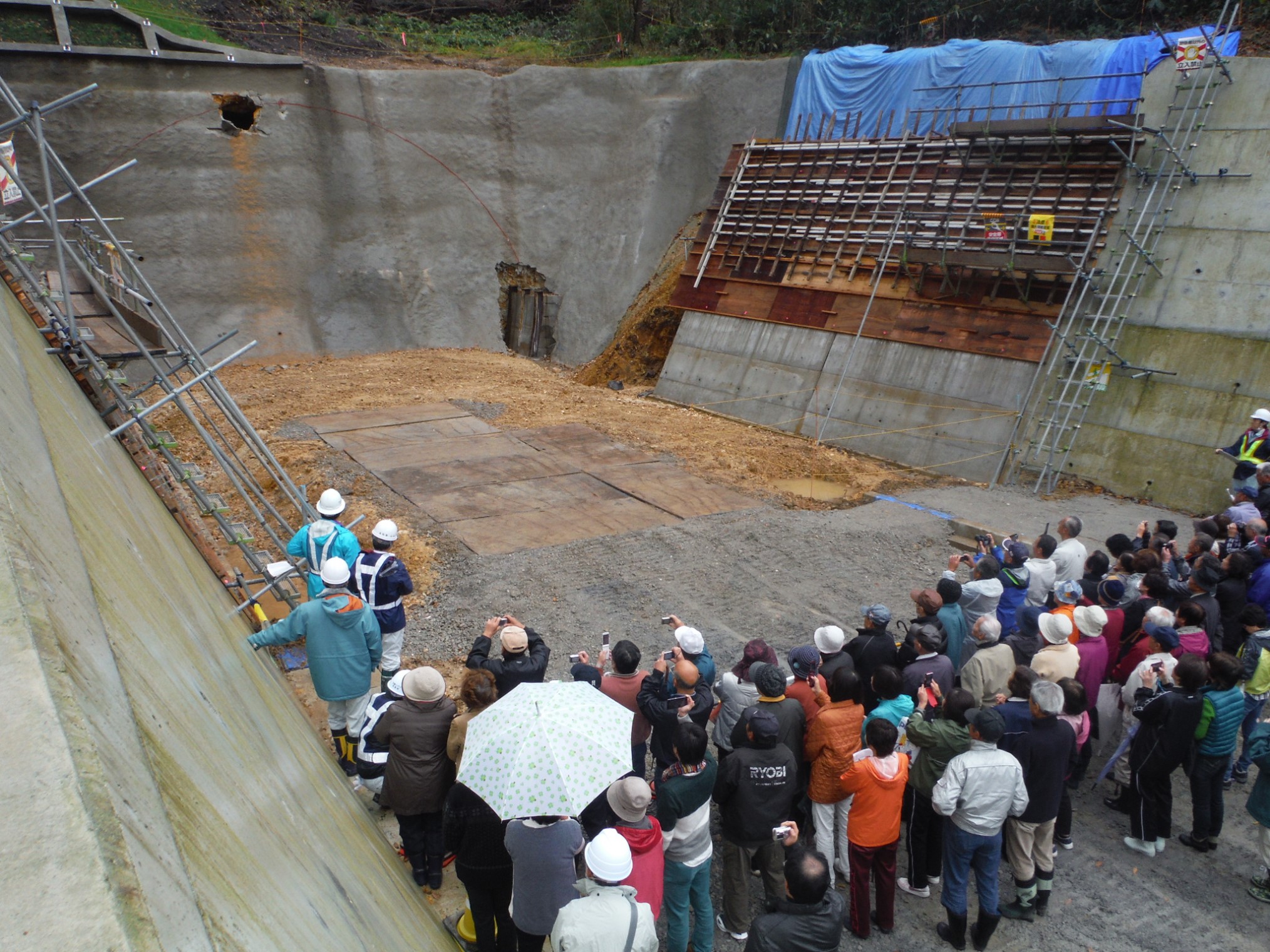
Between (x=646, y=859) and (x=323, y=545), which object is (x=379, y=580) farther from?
(x=646, y=859)

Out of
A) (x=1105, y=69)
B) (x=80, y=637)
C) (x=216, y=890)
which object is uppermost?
(x=1105, y=69)

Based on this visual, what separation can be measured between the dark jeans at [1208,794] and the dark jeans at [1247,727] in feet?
2.28

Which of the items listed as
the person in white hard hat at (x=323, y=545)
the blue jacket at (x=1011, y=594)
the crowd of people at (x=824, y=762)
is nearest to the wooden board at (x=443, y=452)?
the person in white hard hat at (x=323, y=545)

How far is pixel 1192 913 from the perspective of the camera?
5.15m

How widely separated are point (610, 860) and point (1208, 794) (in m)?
4.49

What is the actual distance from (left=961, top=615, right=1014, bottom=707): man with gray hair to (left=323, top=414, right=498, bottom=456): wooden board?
32.7ft

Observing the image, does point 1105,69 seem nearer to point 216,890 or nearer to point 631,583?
point 631,583

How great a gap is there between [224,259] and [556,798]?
18.6 m

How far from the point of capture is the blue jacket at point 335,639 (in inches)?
208

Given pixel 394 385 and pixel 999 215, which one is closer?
pixel 999 215

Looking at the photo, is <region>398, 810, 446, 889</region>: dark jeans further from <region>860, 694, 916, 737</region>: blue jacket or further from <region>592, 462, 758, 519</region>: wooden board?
<region>592, 462, 758, 519</region>: wooden board

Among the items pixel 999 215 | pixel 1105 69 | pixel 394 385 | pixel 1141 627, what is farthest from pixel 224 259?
pixel 1141 627

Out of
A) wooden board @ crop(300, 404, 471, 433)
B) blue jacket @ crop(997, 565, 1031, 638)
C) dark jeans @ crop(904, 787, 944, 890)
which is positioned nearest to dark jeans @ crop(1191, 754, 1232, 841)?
blue jacket @ crop(997, 565, 1031, 638)

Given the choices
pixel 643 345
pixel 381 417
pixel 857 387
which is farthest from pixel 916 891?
pixel 643 345
